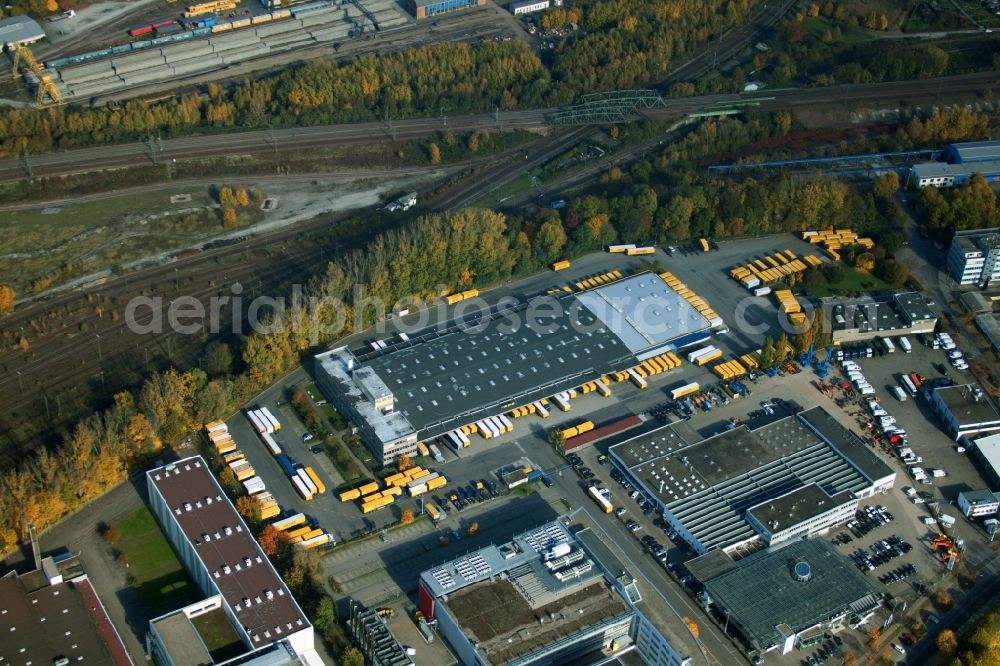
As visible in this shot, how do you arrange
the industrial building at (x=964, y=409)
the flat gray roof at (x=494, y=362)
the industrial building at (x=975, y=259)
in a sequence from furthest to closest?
1. the industrial building at (x=975, y=259)
2. the industrial building at (x=964, y=409)
3. the flat gray roof at (x=494, y=362)

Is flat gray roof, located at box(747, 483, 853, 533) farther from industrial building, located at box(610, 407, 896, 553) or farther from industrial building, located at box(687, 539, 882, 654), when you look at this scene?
industrial building, located at box(687, 539, 882, 654)

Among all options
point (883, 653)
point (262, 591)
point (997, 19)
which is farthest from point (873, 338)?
point (997, 19)

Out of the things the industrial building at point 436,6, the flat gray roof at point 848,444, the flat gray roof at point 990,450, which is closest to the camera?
the flat gray roof at point 848,444

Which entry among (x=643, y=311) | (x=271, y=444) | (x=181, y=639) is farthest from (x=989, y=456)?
(x=181, y=639)

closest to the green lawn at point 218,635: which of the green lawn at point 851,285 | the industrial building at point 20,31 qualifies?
the green lawn at point 851,285

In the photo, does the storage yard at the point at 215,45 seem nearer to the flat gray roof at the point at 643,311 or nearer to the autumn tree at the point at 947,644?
the flat gray roof at the point at 643,311

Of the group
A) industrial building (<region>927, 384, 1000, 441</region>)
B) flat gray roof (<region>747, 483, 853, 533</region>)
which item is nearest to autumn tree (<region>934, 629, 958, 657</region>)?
flat gray roof (<region>747, 483, 853, 533</region>)

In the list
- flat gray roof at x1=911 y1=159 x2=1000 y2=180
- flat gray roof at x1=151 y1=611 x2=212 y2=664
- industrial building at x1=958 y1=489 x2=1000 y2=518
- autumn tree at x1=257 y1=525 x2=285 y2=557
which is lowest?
industrial building at x1=958 y1=489 x2=1000 y2=518
